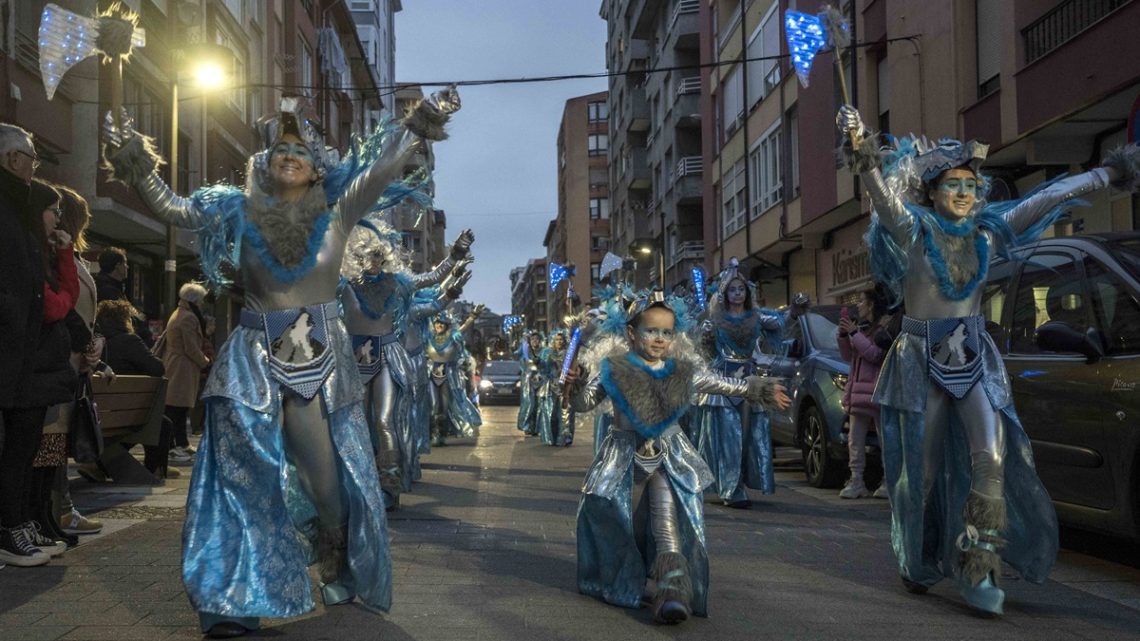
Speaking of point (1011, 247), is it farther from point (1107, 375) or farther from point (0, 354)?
point (0, 354)

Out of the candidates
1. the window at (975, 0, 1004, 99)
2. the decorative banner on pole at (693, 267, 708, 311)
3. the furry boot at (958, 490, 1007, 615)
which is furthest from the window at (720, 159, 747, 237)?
the furry boot at (958, 490, 1007, 615)

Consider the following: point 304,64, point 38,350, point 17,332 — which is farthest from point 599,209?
point 17,332

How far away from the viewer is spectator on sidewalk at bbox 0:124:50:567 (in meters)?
5.55

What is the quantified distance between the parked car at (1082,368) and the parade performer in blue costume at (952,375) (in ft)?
1.84

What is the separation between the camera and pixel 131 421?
9.25 metres

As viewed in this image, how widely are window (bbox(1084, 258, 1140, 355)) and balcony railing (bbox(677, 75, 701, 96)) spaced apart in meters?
37.6

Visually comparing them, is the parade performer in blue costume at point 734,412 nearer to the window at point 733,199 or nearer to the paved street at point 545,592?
the paved street at point 545,592

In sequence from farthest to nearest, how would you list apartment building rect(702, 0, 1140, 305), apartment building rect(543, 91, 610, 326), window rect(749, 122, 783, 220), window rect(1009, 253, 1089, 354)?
apartment building rect(543, 91, 610, 326) → window rect(749, 122, 783, 220) → apartment building rect(702, 0, 1140, 305) → window rect(1009, 253, 1089, 354)

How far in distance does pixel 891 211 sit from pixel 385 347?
4544 millimetres

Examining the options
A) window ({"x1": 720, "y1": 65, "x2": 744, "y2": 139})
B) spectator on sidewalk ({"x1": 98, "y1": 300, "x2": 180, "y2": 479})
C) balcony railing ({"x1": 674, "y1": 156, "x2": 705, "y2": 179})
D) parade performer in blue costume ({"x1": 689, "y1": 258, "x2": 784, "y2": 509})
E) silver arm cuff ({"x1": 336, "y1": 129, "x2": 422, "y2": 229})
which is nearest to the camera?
silver arm cuff ({"x1": 336, "y1": 129, "x2": 422, "y2": 229})

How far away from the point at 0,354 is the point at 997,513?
4536mm

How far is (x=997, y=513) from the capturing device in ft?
17.4

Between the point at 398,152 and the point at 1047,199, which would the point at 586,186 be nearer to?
the point at 1047,199

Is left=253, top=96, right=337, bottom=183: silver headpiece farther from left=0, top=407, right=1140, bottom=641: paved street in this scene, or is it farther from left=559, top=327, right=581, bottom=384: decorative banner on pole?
left=0, top=407, right=1140, bottom=641: paved street
